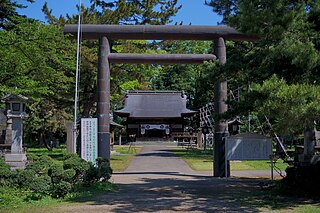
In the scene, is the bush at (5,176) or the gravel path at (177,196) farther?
the bush at (5,176)

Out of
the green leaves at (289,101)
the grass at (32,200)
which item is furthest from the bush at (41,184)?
the green leaves at (289,101)

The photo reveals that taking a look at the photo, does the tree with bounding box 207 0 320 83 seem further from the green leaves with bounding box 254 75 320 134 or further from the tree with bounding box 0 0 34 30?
the tree with bounding box 0 0 34 30

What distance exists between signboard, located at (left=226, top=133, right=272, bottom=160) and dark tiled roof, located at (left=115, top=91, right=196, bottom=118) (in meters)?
29.0

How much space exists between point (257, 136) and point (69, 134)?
724 centimetres

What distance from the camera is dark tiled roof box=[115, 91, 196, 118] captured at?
4275 centimetres

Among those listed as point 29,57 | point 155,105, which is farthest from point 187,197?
point 155,105

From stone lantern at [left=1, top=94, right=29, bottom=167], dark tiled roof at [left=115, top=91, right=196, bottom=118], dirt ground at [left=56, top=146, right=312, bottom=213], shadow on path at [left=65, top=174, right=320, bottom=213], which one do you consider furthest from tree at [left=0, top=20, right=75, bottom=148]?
dark tiled roof at [left=115, top=91, right=196, bottom=118]

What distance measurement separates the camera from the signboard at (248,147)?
13.0 metres

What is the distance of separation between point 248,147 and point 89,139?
5.58 meters

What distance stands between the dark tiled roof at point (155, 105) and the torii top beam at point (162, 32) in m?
28.6

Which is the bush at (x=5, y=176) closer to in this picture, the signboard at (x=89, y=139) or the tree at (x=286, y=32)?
the signboard at (x=89, y=139)

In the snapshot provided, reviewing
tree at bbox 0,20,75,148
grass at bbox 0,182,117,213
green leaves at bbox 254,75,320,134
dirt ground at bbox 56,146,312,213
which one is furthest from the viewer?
tree at bbox 0,20,75,148

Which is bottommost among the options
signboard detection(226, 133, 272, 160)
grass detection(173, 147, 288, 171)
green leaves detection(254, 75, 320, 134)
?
grass detection(173, 147, 288, 171)

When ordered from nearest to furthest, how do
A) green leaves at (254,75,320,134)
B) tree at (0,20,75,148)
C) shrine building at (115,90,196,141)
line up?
green leaves at (254,75,320,134)
tree at (0,20,75,148)
shrine building at (115,90,196,141)
